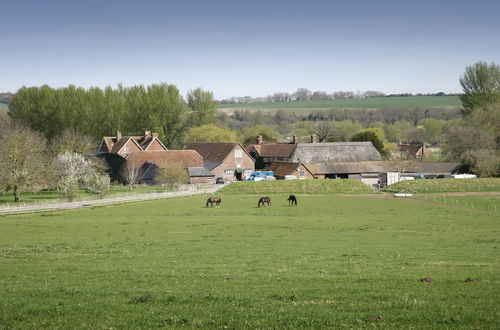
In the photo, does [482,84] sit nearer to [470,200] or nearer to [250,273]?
[470,200]

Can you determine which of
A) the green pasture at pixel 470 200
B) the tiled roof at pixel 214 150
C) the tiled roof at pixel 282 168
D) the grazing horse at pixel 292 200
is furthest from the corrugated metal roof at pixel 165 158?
the green pasture at pixel 470 200

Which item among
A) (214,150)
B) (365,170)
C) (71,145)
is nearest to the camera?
(71,145)

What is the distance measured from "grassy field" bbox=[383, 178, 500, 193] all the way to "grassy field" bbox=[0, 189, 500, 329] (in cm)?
3055

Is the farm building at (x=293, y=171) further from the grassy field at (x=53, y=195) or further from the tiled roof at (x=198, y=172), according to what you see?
the grassy field at (x=53, y=195)

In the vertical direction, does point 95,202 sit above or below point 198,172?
above

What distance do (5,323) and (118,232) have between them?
21975mm

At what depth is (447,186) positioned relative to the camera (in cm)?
7450

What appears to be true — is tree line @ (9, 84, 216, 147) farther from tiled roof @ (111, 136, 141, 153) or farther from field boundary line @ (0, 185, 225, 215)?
field boundary line @ (0, 185, 225, 215)

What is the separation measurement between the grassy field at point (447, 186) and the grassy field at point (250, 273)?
30.6 meters

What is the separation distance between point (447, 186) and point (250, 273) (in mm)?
59708

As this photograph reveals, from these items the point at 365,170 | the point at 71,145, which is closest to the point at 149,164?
the point at 71,145

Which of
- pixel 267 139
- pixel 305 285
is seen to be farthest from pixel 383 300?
pixel 267 139

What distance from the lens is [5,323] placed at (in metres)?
13.8

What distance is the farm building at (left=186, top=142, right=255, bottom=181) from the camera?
314 feet
